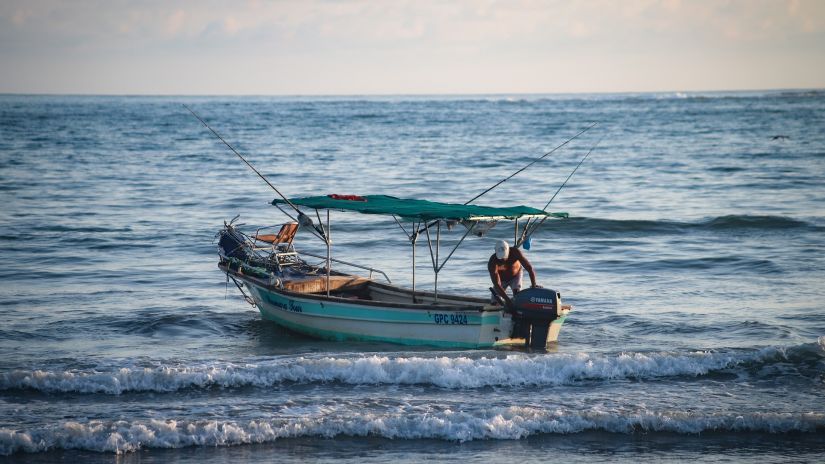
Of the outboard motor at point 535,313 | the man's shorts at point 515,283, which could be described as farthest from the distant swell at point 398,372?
the man's shorts at point 515,283

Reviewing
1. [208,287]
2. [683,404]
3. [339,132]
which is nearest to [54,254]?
[208,287]

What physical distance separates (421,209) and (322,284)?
2.36 metres

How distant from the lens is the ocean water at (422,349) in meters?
9.81

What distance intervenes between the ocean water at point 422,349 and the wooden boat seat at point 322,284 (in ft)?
2.63

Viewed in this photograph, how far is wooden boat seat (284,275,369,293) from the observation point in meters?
13.9

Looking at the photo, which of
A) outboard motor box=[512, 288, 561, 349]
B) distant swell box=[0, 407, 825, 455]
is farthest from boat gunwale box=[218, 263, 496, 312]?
distant swell box=[0, 407, 825, 455]

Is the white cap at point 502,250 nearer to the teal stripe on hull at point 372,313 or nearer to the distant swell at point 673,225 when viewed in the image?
the teal stripe on hull at point 372,313

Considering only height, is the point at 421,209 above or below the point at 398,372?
above

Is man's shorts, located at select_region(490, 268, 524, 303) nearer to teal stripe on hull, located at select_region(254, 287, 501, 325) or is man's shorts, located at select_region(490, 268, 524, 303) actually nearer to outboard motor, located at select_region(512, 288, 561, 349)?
outboard motor, located at select_region(512, 288, 561, 349)

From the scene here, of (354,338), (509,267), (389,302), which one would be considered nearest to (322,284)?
(354,338)

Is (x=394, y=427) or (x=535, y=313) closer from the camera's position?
(x=394, y=427)

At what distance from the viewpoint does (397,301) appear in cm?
1384

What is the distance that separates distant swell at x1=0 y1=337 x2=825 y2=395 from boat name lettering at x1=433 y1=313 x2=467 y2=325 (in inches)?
22.2

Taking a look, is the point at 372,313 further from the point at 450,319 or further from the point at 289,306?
the point at 289,306
